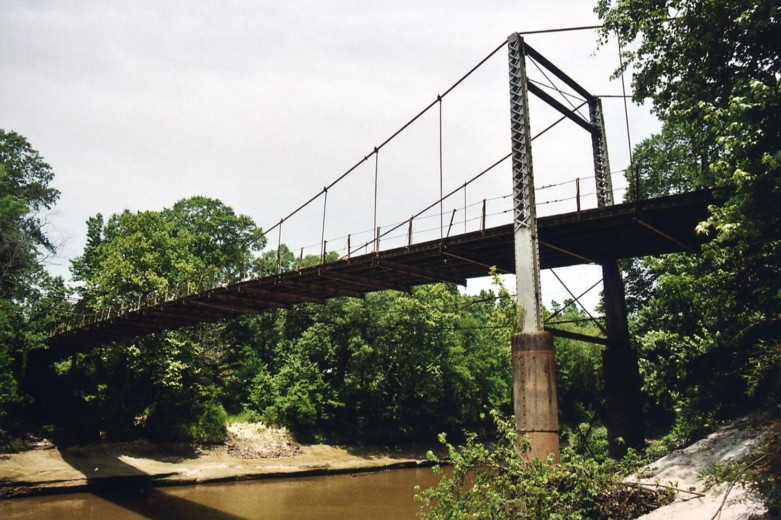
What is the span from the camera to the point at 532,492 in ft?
26.2

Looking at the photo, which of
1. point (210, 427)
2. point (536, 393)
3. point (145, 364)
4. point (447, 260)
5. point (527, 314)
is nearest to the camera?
point (536, 393)

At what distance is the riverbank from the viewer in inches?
872

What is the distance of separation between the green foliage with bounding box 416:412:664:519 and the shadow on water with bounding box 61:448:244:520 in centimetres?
1244

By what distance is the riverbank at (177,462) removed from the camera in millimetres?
22150

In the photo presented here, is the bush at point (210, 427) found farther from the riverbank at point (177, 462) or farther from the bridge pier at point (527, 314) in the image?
the bridge pier at point (527, 314)

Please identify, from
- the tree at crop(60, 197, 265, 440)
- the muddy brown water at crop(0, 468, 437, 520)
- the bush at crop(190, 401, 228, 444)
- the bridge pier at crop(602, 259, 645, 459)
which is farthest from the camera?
the bush at crop(190, 401, 228, 444)

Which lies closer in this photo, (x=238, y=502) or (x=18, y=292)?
(x=238, y=502)

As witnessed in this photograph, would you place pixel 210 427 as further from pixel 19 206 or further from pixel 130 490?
pixel 19 206

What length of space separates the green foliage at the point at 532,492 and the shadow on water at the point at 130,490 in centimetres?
1244

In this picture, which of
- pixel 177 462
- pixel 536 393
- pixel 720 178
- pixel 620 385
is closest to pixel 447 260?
pixel 620 385

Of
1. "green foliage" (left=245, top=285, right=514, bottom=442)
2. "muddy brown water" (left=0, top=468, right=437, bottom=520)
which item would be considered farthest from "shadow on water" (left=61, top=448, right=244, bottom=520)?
"green foliage" (left=245, top=285, right=514, bottom=442)

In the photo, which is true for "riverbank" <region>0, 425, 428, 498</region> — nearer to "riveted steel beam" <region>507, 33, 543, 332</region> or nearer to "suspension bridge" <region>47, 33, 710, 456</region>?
"suspension bridge" <region>47, 33, 710, 456</region>

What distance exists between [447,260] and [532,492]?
7891 mm

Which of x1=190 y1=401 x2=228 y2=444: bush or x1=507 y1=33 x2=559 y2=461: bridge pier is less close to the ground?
x1=507 y1=33 x2=559 y2=461: bridge pier
